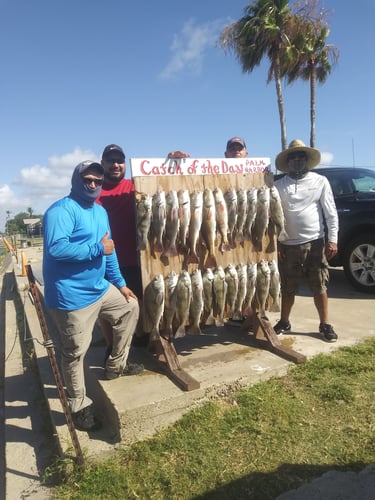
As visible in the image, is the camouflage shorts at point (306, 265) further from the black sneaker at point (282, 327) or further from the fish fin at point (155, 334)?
the fish fin at point (155, 334)

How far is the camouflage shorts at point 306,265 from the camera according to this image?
14.3 ft

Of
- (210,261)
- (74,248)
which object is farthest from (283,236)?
(74,248)

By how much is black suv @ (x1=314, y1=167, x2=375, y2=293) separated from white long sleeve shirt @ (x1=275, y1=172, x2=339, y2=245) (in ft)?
7.88

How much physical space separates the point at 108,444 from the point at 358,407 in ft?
6.80

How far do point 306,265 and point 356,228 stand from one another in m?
2.60

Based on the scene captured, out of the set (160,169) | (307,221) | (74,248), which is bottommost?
(74,248)

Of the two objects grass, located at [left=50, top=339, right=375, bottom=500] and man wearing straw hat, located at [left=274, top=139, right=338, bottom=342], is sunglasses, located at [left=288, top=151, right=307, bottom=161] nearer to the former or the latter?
man wearing straw hat, located at [left=274, top=139, right=338, bottom=342]

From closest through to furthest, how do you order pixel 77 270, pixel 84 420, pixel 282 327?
pixel 77 270 → pixel 84 420 → pixel 282 327

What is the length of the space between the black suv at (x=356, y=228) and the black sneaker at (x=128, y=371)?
14.8 feet

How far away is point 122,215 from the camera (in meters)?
3.81

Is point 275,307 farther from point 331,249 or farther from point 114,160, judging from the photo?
point 114,160

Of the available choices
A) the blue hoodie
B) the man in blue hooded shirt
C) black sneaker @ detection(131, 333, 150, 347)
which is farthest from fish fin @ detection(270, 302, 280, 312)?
the blue hoodie

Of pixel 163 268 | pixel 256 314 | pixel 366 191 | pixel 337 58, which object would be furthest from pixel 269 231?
pixel 337 58

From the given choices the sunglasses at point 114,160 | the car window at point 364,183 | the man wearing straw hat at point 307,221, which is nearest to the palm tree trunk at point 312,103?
the car window at point 364,183
